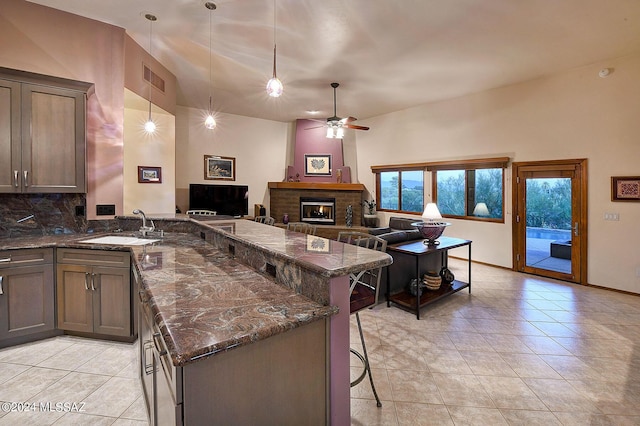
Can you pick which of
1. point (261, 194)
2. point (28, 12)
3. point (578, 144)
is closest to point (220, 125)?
point (261, 194)

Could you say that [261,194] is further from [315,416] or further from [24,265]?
[315,416]

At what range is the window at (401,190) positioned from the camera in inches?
281

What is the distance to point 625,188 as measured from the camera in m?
4.30

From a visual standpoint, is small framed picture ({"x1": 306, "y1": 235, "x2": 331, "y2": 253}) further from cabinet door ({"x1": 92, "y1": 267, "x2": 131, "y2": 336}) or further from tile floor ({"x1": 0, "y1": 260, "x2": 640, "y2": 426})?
cabinet door ({"x1": 92, "y1": 267, "x2": 131, "y2": 336})

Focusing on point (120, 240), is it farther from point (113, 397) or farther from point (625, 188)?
point (625, 188)

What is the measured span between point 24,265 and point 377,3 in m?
4.19

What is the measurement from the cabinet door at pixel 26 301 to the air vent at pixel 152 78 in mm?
2794

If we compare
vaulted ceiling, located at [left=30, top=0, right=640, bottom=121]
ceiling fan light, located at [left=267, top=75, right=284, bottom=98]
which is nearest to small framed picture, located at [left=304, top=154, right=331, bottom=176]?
vaulted ceiling, located at [left=30, top=0, right=640, bottom=121]

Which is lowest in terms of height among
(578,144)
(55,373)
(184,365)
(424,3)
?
(55,373)

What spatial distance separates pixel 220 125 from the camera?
7.49 metres

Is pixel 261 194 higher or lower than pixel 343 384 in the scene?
higher

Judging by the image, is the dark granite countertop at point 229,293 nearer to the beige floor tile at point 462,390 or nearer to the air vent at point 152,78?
the beige floor tile at point 462,390

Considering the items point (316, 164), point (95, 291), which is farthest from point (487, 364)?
point (316, 164)

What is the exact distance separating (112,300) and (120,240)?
23.3 inches
